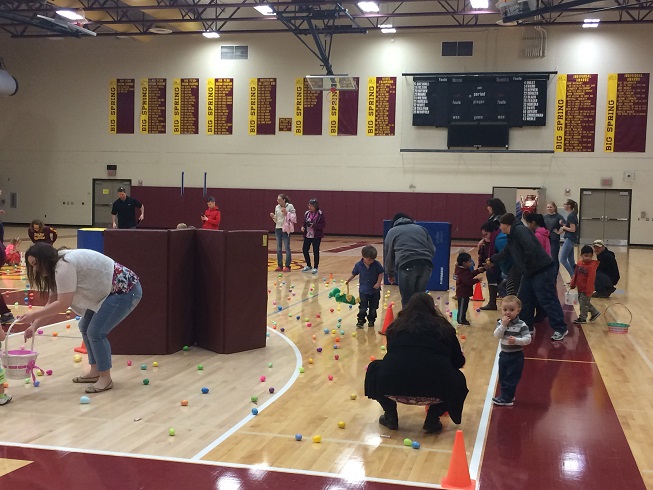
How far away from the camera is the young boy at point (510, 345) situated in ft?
21.4

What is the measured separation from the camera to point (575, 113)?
92.3ft

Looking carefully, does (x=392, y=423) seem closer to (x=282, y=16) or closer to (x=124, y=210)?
(x=124, y=210)

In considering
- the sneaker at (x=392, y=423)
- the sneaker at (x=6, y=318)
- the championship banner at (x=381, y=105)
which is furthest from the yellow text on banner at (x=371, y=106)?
the sneaker at (x=392, y=423)

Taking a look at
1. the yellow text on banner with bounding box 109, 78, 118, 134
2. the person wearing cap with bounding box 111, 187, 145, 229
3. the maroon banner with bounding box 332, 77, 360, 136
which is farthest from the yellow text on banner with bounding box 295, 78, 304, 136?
the person wearing cap with bounding box 111, 187, 145, 229

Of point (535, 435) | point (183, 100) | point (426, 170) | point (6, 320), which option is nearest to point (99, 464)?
point (535, 435)

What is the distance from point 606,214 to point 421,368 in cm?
2514

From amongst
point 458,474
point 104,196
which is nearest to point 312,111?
point 104,196

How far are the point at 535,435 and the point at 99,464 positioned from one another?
129 inches

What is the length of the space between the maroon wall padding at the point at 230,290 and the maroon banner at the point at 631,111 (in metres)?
22.6

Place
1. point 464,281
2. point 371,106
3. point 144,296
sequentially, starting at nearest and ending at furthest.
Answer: point 144,296 → point 464,281 → point 371,106

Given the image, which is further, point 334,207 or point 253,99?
point 253,99

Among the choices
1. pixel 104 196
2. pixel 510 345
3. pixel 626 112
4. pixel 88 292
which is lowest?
pixel 510 345

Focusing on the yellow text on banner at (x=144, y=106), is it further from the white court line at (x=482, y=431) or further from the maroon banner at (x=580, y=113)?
the white court line at (x=482, y=431)

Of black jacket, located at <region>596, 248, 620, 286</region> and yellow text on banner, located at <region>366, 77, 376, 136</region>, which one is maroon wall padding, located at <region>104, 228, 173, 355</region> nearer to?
black jacket, located at <region>596, 248, 620, 286</region>
